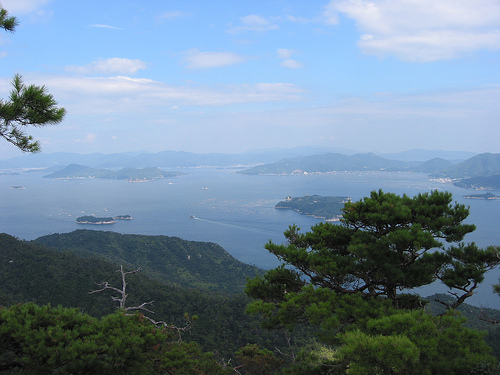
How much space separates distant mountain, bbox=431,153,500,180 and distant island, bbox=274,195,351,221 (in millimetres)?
73808

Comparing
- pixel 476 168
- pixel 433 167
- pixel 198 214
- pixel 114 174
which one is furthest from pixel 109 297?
pixel 433 167

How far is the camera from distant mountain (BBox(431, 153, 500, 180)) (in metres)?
129

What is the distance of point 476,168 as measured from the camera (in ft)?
441

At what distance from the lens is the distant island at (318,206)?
241ft

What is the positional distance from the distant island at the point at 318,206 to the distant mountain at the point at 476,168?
2906 inches

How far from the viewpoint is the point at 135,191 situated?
120875 millimetres

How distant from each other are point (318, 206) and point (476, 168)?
92.2 metres

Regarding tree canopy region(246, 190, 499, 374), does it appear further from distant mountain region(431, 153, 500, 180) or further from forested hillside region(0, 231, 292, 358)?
distant mountain region(431, 153, 500, 180)

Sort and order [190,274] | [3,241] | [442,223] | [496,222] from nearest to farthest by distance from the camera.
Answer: [442,223] < [3,241] < [190,274] < [496,222]

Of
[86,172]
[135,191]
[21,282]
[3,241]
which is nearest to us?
[21,282]

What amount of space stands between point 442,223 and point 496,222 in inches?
2730

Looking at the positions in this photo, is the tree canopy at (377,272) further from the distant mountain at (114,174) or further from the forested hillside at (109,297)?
the distant mountain at (114,174)

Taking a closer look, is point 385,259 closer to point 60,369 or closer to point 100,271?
point 60,369

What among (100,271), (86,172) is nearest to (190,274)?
(100,271)
